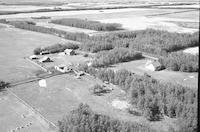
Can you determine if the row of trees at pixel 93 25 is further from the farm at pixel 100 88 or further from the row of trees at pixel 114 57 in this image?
the row of trees at pixel 114 57

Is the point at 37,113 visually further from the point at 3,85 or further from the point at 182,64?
the point at 182,64

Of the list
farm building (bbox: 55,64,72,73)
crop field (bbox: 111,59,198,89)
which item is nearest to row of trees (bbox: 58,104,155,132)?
crop field (bbox: 111,59,198,89)

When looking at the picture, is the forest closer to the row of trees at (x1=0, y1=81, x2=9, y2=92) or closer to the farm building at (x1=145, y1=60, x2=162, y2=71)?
the farm building at (x1=145, y1=60, x2=162, y2=71)

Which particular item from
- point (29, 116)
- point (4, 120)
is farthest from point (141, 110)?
point (4, 120)

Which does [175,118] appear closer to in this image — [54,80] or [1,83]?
[54,80]

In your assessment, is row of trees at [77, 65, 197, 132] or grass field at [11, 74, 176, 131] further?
grass field at [11, 74, 176, 131]

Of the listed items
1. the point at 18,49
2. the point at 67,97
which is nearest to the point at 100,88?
the point at 67,97

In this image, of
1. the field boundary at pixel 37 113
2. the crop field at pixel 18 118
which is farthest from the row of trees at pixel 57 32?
the crop field at pixel 18 118
